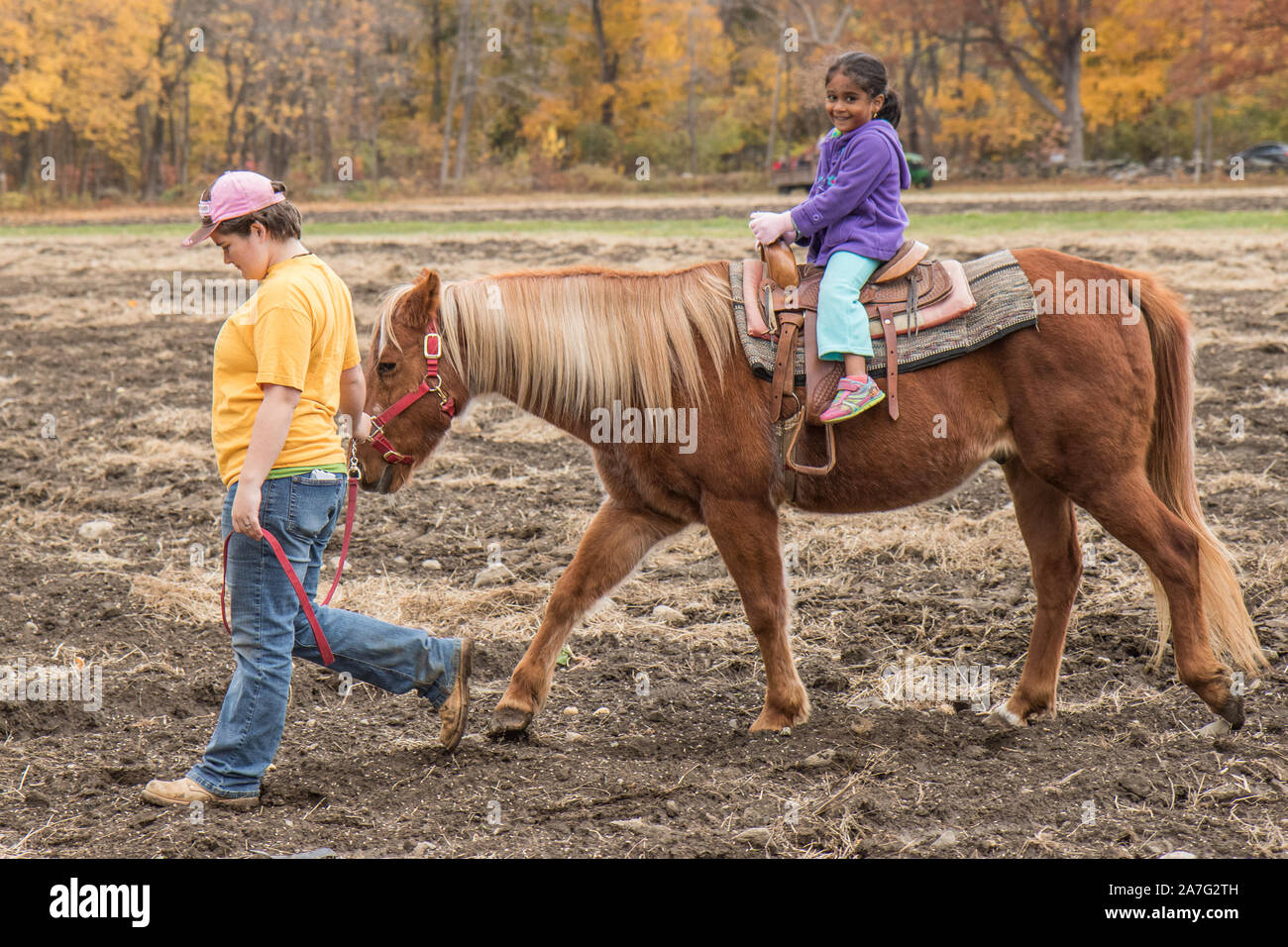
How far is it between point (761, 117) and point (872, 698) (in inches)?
1899

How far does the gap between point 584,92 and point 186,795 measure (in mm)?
50780

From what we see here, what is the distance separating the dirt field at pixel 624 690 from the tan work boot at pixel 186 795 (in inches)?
2.5

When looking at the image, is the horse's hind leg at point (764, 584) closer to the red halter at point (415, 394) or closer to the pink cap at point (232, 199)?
the red halter at point (415, 394)

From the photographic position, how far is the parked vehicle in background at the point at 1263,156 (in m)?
43.6

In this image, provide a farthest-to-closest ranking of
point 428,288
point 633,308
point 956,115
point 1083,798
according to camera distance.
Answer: point 956,115 < point 633,308 < point 428,288 < point 1083,798

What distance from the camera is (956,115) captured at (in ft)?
161

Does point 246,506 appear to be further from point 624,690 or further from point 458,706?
point 624,690

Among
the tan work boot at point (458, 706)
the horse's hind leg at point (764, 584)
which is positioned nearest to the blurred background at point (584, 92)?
the horse's hind leg at point (764, 584)

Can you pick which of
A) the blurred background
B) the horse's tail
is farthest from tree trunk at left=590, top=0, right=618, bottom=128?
the horse's tail

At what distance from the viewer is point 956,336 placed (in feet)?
14.3

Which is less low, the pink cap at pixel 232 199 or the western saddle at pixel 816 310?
the pink cap at pixel 232 199

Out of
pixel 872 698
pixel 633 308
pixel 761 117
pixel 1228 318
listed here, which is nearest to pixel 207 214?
pixel 633 308

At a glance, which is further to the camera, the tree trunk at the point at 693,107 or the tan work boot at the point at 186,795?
the tree trunk at the point at 693,107

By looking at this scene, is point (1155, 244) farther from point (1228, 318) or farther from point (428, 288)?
point (428, 288)
